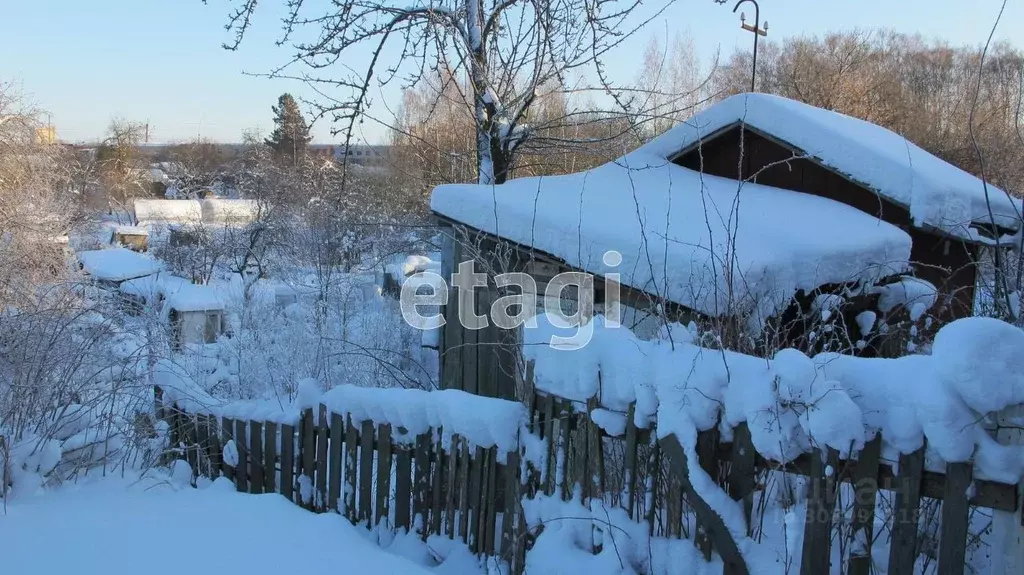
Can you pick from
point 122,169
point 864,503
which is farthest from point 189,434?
point 122,169

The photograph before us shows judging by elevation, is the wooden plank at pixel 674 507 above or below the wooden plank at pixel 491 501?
above

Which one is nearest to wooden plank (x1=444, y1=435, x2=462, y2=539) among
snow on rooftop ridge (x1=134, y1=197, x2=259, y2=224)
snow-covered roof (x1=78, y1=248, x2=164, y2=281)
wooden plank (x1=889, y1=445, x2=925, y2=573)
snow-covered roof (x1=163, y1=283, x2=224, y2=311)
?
wooden plank (x1=889, y1=445, x2=925, y2=573)

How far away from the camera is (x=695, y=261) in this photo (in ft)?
14.5

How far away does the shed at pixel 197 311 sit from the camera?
20.4 m

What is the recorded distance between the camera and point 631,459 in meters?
2.69

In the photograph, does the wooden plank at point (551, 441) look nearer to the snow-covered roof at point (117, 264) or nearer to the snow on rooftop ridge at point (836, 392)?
the snow on rooftop ridge at point (836, 392)

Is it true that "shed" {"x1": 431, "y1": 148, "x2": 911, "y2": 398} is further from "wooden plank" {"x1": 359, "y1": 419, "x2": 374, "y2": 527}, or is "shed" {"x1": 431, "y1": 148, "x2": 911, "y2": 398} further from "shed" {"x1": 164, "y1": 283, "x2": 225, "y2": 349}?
"shed" {"x1": 164, "y1": 283, "x2": 225, "y2": 349}

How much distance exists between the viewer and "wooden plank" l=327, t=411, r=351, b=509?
4.32m

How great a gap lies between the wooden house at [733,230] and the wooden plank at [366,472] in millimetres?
941

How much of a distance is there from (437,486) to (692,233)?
268 centimetres

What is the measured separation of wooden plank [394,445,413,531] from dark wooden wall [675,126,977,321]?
4.51m

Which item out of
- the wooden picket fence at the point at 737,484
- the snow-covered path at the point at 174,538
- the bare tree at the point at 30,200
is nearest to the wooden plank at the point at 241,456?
the snow-covered path at the point at 174,538

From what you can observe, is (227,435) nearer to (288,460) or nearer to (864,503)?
(288,460)

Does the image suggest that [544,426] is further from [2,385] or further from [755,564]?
[2,385]
